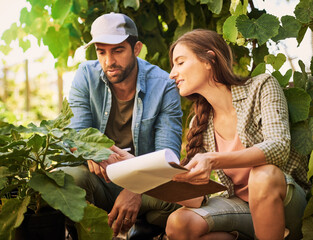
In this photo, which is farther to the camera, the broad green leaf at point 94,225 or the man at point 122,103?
the man at point 122,103

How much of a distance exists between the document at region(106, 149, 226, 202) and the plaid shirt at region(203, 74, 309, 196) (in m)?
0.21

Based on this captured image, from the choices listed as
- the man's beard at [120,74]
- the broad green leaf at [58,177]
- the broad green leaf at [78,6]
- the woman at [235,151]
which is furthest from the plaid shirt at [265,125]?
the broad green leaf at [78,6]

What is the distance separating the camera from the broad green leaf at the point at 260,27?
155 centimetres

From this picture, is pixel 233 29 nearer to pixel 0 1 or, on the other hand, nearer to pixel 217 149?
pixel 217 149

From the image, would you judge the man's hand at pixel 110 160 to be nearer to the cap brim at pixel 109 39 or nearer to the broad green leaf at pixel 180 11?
the cap brim at pixel 109 39

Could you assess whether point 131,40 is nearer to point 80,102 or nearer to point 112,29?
point 112,29

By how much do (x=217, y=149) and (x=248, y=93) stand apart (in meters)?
0.23

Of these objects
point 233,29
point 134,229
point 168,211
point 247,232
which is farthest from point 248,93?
point 134,229

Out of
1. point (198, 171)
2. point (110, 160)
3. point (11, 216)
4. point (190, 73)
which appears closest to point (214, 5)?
point (190, 73)

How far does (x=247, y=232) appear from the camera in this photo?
4.74 ft

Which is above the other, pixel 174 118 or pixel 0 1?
pixel 0 1

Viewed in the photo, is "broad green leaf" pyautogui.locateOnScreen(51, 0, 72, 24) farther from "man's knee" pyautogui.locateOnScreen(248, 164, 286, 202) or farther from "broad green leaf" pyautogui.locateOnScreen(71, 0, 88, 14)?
"man's knee" pyautogui.locateOnScreen(248, 164, 286, 202)

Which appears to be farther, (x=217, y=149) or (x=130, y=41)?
(x=130, y=41)

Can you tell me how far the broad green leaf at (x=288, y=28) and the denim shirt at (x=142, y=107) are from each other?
1.60 feet
